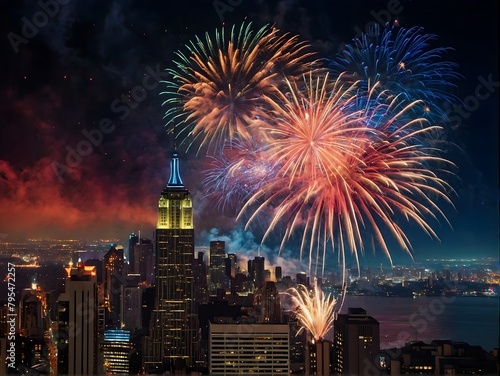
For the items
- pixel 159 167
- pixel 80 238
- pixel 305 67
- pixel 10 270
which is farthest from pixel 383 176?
pixel 10 270

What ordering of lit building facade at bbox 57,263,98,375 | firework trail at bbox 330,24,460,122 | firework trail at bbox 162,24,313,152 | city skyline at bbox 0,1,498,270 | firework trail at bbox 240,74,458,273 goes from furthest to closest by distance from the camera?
city skyline at bbox 0,1,498,270 → lit building facade at bbox 57,263,98,375 → firework trail at bbox 162,24,313,152 → firework trail at bbox 330,24,460,122 → firework trail at bbox 240,74,458,273

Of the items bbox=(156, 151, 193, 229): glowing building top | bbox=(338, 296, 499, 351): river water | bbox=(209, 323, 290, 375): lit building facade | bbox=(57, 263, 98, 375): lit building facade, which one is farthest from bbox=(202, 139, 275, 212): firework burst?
bbox=(338, 296, 499, 351): river water

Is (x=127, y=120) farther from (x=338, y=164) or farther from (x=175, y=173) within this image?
(x=338, y=164)

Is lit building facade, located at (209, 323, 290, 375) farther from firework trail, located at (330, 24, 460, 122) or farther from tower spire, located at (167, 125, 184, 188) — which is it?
firework trail, located at (330, 24, 460, 122)

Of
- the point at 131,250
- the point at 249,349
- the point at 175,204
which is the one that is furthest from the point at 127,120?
the point at 249,349

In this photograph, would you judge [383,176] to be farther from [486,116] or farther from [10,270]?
[10,270]

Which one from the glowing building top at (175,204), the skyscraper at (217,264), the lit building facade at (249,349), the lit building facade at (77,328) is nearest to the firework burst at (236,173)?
the glowing building top at (175,204)
